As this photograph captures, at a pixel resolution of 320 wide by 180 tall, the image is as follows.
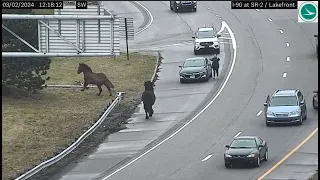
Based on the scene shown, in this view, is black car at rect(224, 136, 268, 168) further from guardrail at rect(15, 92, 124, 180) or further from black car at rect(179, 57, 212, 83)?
black car at rect(179, 57, 212, 83)

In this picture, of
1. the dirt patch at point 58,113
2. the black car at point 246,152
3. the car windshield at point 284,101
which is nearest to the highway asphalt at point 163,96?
the dirt patch at point 58,113

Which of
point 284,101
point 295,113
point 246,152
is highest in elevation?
point 284,101

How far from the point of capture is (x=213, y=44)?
2616 inches

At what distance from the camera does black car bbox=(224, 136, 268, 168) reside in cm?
3597

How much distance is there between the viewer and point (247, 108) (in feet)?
162

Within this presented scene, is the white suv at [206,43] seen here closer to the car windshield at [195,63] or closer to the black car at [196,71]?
the car windshield at [195,63]

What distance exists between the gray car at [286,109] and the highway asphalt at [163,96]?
469 cm

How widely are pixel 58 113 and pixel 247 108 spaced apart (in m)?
9.74

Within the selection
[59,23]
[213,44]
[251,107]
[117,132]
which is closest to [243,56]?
[213,44]

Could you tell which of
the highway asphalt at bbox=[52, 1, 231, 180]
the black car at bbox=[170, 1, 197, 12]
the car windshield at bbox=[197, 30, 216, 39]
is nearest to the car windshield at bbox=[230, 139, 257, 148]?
the highway asphalt at bbox=[52, 1, 231, 180]

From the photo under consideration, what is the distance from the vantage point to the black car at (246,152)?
36.0 metres

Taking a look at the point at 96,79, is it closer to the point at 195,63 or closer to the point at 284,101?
the point at 195,63

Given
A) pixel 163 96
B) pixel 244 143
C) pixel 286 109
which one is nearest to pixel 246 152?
pixel 244 143

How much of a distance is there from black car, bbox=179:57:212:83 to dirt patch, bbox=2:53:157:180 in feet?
8.48
